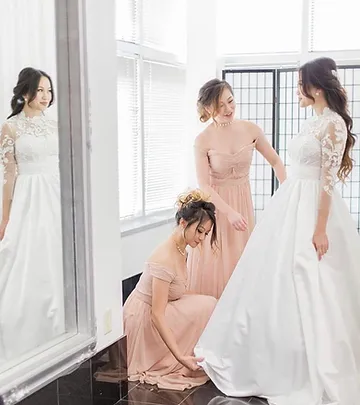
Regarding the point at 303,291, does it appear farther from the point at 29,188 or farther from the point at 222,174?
the point at 29,188

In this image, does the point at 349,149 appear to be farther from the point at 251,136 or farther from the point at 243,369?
the point at 243,369

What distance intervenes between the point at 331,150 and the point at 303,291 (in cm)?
71

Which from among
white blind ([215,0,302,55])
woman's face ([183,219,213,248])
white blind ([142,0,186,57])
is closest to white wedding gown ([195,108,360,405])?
woman's face ([183,219,213,248])

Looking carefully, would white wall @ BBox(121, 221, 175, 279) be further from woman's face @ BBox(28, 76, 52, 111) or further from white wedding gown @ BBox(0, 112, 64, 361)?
woman's face @ BBox(28, 76, 52, 111)

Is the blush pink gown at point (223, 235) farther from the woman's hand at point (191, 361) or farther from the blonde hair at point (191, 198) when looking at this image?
the woman's hand at point (191, 361)

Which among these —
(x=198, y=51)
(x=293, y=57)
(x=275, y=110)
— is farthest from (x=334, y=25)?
(x=198, y=51)

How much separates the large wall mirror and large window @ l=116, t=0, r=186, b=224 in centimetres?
141

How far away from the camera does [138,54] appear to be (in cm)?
436

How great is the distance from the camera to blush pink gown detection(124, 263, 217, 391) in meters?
3.38

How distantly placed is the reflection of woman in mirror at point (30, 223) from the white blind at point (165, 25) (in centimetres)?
193

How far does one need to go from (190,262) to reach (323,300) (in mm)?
1035

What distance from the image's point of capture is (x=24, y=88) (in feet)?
8.48

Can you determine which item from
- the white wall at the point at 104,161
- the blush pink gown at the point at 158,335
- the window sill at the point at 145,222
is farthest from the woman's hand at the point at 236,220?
the white wall at the point at 104,161

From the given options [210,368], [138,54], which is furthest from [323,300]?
[138,54]
